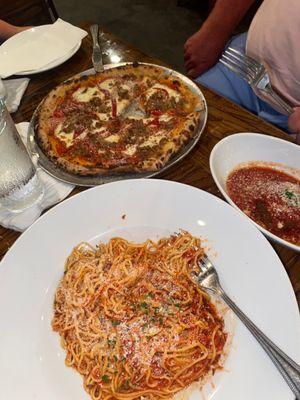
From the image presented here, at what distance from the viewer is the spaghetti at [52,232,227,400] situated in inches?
50.5

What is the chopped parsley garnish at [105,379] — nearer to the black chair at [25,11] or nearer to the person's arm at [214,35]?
the person's arm at [214,35]

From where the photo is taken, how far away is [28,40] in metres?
2.58

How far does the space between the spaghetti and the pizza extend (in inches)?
18.9

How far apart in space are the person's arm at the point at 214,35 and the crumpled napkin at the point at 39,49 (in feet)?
2.61

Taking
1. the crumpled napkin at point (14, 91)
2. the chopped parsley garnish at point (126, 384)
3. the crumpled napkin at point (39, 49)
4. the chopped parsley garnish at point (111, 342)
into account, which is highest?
the crumpled napkin at point (39, 49)

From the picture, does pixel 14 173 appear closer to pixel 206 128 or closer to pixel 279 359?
pixel 206 128

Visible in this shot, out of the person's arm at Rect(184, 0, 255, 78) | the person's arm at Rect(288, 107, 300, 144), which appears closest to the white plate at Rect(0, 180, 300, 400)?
the person's arm at Rect(288, 107, 300, 144)

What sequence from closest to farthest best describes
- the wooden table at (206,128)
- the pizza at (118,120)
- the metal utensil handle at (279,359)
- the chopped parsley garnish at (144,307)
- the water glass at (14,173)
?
the metal utensil handle at (279,359), the chopped parsley garnish at (144,307), the water glass at (14,173), the wooden table at (206,128), the pizza at (118,120)

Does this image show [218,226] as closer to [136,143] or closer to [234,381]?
[234,381]

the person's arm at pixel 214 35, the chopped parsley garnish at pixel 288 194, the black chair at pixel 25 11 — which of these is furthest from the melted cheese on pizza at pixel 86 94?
the black chair at pixel 25 11

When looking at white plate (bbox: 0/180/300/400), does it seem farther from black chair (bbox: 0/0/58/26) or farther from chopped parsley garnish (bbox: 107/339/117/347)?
black chair (bbox: 0/0/58/26)

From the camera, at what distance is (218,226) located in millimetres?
1440

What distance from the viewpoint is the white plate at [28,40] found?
2.40m

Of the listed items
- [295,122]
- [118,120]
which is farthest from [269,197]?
[118,120]
